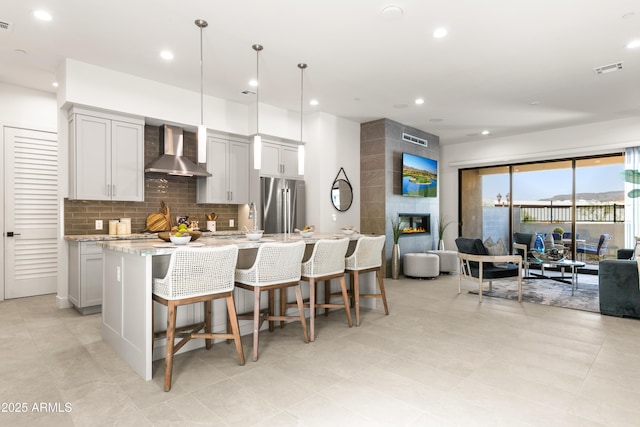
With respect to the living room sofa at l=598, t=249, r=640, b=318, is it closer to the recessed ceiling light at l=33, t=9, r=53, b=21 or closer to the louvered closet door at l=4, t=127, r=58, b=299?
the recessed ceiling light at l=33, t=9, r=53, b=21

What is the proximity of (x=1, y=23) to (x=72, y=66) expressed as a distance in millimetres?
807

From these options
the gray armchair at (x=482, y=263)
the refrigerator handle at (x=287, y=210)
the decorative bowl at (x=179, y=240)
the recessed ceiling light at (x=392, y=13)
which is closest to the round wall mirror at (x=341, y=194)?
the refrigerator handle at (x=287, y=210)

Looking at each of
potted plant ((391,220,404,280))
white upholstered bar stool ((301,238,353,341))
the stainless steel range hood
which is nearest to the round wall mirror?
potted plant ((391,220,404,280))

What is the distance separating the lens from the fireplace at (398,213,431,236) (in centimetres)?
714

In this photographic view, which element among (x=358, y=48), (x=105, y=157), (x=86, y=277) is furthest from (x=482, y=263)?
(x=105, y=157)

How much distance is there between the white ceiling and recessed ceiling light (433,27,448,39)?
5 cm

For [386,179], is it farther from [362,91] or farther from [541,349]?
[541,349]

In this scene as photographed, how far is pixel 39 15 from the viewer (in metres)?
3.20

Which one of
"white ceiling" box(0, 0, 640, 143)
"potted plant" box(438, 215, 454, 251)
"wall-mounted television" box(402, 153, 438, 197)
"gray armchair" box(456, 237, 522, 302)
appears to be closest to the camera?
"white ceiling" box(0, 0, 640, 143)

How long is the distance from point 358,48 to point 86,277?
399 centimetres

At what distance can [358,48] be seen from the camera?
3.82m

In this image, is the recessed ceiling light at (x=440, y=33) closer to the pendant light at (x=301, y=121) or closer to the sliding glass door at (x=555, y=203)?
the pendant light at (x=301, y=121)

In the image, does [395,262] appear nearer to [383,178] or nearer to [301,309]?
[383,178]

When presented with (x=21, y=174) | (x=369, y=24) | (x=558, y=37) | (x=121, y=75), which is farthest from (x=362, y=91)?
(x=21, y=174)
